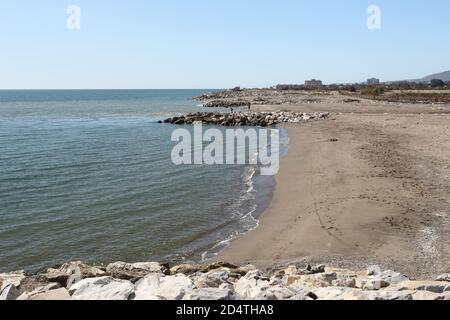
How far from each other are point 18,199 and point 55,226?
13.9ft

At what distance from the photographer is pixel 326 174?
70.6 ft

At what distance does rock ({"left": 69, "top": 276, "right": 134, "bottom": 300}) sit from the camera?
6.47 meters

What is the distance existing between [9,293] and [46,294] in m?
0.59

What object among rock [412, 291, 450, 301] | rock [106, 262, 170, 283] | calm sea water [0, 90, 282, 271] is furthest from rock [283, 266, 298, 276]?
rock [412, 291, 450, 301]

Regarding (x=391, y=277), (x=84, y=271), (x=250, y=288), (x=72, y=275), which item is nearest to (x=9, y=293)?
(x=72, y=275)

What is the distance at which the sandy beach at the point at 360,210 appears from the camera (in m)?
11.6

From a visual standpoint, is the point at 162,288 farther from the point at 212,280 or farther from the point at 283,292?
the point at 283,292

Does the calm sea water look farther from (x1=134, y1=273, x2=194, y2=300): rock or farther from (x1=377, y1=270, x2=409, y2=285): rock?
(x1=377, y1=270, x2=409, y2=285): rock

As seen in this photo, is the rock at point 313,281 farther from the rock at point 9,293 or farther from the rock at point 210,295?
the rock at point 9,293

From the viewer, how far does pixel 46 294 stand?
6.64m

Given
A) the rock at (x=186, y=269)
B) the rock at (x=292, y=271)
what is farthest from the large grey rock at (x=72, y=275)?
the rock at (x=292, y=271)

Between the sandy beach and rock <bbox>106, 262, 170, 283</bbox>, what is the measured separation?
3.02 metres
